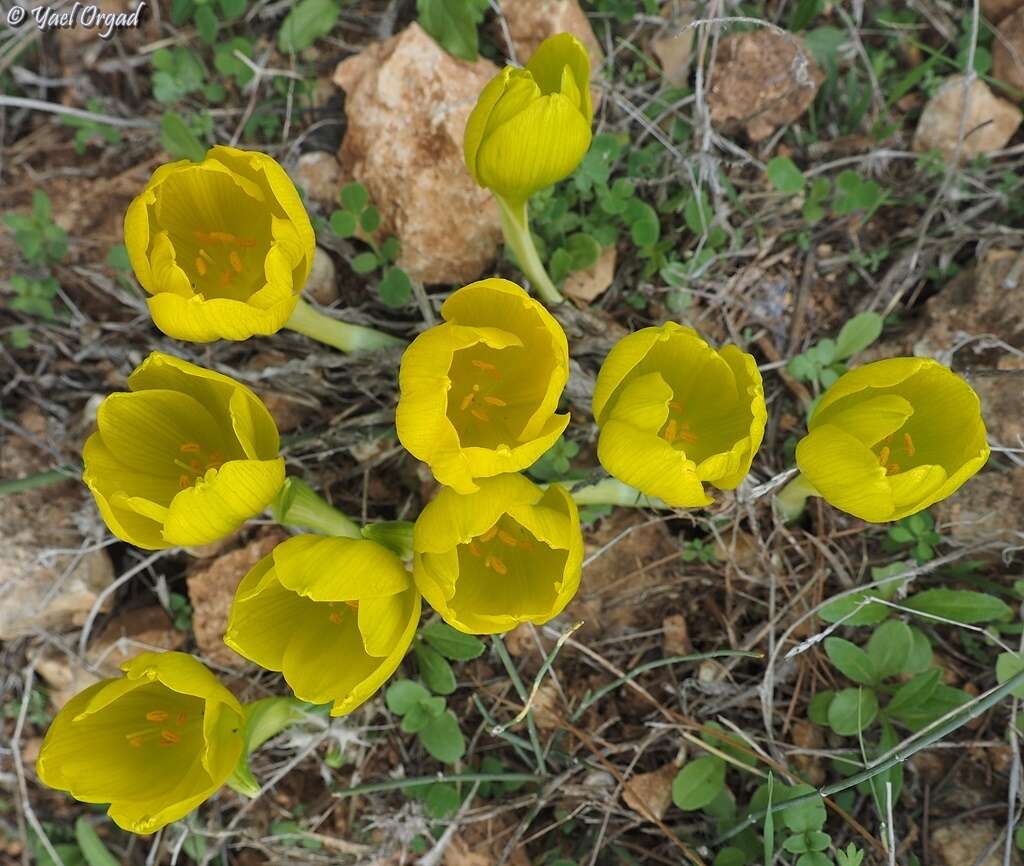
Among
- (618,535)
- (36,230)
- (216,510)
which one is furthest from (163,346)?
(618,535)

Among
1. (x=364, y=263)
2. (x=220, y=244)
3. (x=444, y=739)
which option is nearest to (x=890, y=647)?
(x=444, y=739)

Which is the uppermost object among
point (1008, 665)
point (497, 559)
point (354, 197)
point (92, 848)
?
point (354, 197)

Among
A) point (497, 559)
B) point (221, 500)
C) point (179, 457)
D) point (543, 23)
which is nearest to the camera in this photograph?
point (221, 500)

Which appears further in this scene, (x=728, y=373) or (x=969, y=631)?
(x=969, y=631)

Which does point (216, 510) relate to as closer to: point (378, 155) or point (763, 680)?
point (378, 155)

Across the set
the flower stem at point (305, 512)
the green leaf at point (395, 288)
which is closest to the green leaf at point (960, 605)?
the flower stem at point (305, 512)

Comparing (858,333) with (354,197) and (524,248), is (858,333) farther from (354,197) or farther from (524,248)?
(354,197)
